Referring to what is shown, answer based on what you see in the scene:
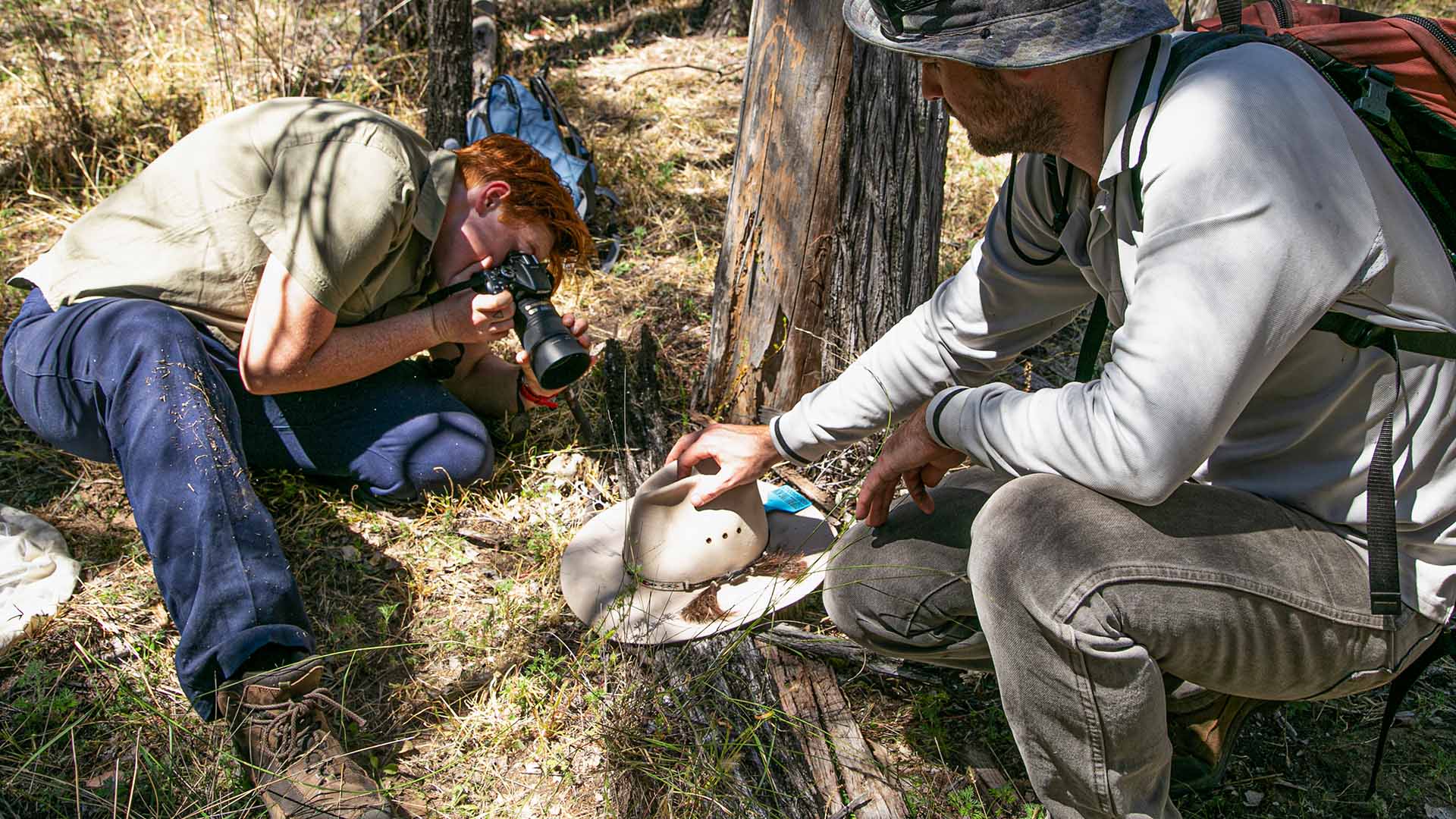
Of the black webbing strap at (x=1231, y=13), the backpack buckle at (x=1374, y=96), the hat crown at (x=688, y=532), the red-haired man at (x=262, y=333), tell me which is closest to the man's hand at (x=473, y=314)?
the red-haired man at (x=262, y=333)

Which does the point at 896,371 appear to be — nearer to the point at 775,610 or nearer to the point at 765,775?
the point at 775,610

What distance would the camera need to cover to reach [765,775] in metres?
1.80

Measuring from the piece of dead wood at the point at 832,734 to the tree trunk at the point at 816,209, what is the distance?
0.82 meters

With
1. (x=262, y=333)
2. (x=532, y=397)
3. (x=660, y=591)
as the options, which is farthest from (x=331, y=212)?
(x=660, y=591)

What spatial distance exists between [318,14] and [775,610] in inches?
168

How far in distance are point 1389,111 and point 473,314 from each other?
71.9 inches

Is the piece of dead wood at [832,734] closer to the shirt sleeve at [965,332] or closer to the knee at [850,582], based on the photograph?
the knee at [850,582]

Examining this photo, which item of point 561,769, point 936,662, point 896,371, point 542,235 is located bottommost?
point 561,769

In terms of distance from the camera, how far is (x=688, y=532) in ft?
7.16

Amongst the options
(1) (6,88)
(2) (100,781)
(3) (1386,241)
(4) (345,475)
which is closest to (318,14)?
(1) (6,88)

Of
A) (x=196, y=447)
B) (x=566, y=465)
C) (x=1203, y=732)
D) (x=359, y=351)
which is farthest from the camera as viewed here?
(x=566, y=465)

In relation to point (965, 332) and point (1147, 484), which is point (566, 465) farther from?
point (1147, 484)

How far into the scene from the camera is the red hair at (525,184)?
2.33m

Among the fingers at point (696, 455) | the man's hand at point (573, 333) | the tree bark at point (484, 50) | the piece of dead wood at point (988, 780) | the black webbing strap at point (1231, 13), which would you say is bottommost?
the piece of dead wood at point (988, 780)
